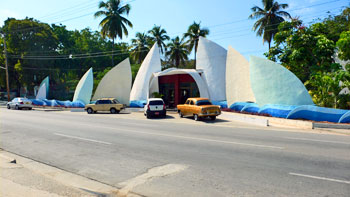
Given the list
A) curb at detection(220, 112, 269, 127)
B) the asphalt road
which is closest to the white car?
curb at detection(220, 112, 269, 127)

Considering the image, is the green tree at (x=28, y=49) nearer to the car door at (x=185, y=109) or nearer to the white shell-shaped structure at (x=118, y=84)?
the white shell-shaped structure at (x=118, y=84)

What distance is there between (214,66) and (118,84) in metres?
14.0

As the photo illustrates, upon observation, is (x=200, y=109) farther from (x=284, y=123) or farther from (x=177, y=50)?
(x=177, y=50)

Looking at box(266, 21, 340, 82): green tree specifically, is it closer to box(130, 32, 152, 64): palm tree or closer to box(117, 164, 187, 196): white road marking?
box(117, 164, 187, 196): white road marking

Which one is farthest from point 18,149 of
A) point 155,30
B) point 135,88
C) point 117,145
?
point 155,30

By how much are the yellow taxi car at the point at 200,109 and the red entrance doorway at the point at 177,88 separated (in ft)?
33.6

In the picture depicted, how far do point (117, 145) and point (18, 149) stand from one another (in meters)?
3.64

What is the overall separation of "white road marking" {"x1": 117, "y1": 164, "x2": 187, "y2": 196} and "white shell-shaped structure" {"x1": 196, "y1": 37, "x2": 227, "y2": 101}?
22.2 meters

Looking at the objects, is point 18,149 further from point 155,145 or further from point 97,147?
point 155,145

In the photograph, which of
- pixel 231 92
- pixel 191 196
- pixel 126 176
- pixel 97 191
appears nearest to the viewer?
pixel 191 196

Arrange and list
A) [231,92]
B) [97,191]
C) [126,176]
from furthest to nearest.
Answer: [231,92] < [126,176] < [97,191]

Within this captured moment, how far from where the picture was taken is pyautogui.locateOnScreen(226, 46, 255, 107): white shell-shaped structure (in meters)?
24.1

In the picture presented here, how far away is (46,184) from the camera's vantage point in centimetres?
512

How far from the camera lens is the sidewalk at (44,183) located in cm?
464
